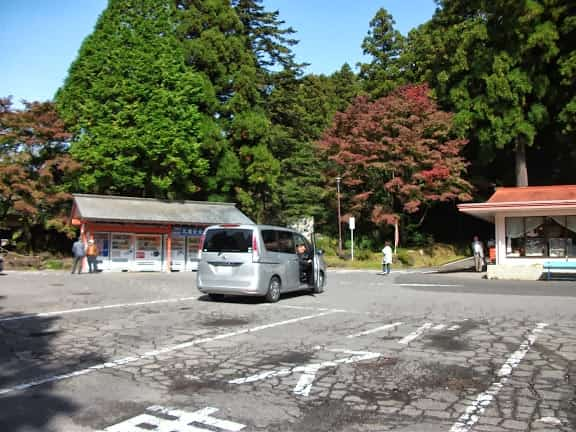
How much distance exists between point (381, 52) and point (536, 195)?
24.1 m

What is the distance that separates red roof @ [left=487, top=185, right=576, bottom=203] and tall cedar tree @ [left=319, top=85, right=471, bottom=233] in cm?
876

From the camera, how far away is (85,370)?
621 centimetres

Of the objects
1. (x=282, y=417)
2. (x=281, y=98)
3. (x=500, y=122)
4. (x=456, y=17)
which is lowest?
(x=282, y=417)

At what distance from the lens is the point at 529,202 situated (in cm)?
2078

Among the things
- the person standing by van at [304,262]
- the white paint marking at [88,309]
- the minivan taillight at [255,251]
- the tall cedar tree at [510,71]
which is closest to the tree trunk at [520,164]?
the tall cedar tree at [510,71]

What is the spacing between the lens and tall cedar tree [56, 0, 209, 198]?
3112 centimetres

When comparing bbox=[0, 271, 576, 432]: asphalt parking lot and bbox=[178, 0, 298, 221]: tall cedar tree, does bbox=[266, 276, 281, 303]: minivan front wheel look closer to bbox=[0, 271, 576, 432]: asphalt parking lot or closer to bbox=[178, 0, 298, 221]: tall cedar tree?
bbox=[0, 271, 576, 432]: asphalt parking lot

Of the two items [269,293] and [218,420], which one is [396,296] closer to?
[269,293]

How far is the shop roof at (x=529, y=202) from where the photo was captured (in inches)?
802

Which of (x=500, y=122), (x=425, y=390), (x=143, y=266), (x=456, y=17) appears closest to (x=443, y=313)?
(x=425, y=390)

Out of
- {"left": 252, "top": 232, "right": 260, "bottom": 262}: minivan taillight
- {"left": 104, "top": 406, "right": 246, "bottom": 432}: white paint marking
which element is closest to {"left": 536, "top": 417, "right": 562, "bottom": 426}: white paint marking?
{"left": 104, "top": 406, "right": 246, "bottom": 432}: white paint marking

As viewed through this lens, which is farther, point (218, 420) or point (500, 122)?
point (500, 122)

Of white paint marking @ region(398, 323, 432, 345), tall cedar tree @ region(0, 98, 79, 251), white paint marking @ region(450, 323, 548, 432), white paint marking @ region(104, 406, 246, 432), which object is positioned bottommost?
white paint marking @ region(450, 323, 548, 432)

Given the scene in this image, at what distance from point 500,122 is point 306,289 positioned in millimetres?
23006
